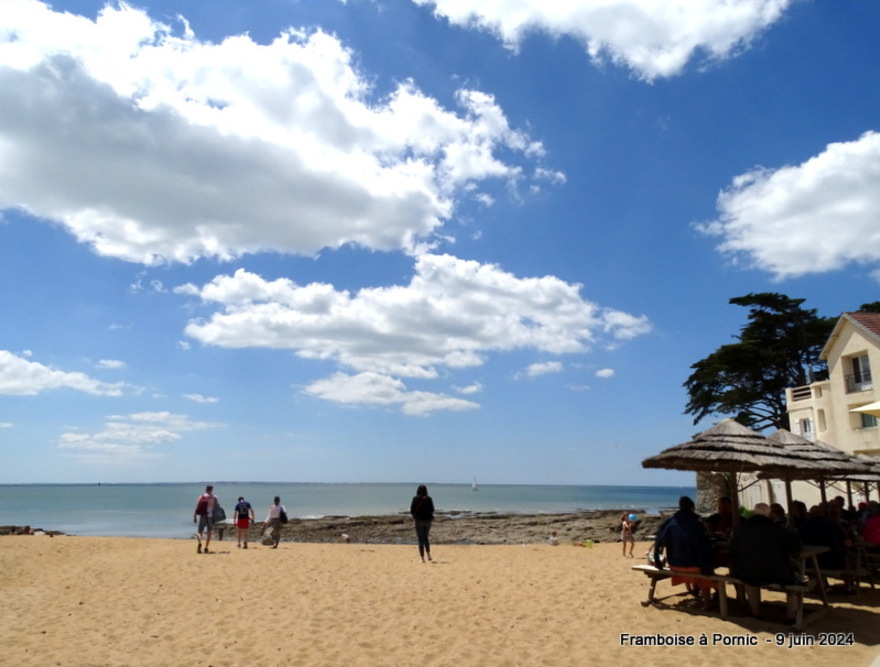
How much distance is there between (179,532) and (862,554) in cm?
3139

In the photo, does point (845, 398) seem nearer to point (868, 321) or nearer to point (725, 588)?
point (868, 321)

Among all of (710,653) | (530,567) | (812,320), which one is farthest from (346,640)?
(812,320)

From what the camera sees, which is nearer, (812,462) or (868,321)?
(812,462)

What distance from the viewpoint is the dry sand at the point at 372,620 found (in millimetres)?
5969

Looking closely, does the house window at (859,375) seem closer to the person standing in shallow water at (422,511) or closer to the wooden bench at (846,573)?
the wooden bench at (846,573)

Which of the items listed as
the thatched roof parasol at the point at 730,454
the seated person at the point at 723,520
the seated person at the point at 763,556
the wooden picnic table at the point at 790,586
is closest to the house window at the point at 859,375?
the seated person at the point at 723,520

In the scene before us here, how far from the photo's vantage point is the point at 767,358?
31188mm

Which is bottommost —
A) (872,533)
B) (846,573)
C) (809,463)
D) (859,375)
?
(846,573)

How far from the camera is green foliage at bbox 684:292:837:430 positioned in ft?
103

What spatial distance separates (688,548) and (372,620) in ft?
12.6

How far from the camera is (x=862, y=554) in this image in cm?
885

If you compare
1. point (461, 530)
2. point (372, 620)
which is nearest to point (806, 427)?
point (461, 530)

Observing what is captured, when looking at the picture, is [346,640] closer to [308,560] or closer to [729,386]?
[308,560]

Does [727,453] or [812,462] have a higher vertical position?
[727,453]
